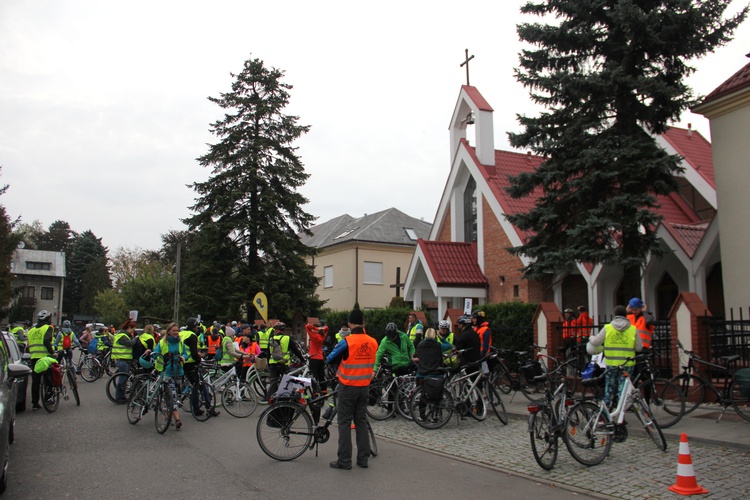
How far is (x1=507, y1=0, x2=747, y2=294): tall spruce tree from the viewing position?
45.1ft

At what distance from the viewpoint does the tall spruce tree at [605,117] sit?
1373cm

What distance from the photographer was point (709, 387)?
10.6m


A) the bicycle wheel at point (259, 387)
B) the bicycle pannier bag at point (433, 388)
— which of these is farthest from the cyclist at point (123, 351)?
the bicycle pannier bag at point (433, 388)

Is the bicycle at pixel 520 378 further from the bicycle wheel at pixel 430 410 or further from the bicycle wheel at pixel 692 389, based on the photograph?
the bicycle wheel at pixel 692 389

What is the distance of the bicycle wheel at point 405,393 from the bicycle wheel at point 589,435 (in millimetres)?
4129

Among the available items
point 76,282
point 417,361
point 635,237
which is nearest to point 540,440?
point 417,361

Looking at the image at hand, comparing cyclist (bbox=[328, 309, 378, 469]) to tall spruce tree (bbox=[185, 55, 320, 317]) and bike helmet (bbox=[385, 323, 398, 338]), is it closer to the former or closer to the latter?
bike helmet (bbox=[385, 323, 398, 338])

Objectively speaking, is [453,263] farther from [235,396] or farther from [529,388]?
[235,396]

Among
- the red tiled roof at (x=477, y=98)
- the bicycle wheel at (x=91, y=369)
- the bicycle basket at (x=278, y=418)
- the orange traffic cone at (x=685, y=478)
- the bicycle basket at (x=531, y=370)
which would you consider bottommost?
the bicycle wheel at (x=91, y=369)

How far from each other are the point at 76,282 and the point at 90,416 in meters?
93.6

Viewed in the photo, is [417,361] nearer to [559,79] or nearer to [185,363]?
[185,363]

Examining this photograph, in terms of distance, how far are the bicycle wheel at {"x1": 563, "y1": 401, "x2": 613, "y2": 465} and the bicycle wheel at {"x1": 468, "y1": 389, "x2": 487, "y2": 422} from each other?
342cm

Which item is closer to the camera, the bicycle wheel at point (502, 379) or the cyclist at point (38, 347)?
the bicycle wheel at point (502, 379)

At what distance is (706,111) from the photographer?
1588cm
